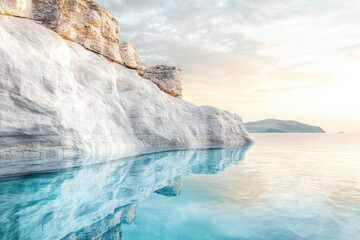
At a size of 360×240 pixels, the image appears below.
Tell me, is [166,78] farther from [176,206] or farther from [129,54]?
[176,206]

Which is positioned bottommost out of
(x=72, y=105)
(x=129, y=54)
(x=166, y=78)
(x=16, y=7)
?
(x=72, y=105)

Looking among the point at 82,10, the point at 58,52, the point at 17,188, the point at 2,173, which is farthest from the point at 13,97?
the point at 82,10

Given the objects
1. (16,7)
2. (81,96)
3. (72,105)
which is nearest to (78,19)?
(16,7)

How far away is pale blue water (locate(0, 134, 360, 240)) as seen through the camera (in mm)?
5828

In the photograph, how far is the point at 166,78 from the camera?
28.9m

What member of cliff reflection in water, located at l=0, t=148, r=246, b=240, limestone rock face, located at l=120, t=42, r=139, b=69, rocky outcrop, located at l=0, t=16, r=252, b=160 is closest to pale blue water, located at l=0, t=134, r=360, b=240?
cliff reflection in water, located at l=0, t=148, r=246, b=240

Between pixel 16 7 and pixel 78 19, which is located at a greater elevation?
pixel 78 19

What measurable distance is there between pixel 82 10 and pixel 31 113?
1275 centimetres

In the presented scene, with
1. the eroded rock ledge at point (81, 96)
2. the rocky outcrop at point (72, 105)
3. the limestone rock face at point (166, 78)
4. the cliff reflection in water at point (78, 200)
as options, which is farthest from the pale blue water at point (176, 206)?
the limestone rock face at point (166, 78)

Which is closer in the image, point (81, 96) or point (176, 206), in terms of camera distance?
point (176, 206)

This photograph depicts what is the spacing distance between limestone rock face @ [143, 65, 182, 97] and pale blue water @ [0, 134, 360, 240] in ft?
55.4

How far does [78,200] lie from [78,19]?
1629 cm

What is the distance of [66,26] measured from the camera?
18750 mm

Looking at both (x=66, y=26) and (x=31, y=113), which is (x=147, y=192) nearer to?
(x=31, y=113)
